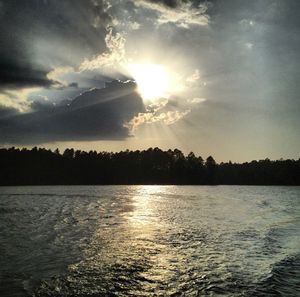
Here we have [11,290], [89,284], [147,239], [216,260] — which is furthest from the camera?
[147,239]

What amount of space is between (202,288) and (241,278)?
8.78 feet

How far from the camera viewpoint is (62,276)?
1722 cm

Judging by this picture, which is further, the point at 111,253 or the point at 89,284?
the point at 111,253

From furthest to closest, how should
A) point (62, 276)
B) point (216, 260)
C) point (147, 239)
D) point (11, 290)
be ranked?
point (147, 239)
point (216, 260)
point (62, 276)
point (11, 290)

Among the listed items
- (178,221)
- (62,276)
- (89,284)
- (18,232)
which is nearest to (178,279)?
(89,284)

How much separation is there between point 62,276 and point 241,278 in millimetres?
8458

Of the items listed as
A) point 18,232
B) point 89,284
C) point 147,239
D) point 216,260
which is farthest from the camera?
point 18,232

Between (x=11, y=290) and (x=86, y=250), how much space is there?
8959 mm

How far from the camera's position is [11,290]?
49.0 feet

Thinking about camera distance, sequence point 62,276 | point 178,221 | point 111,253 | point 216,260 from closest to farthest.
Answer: point 62,276
point 216,260
point 111,253
point 178,221

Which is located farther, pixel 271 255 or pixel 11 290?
pixel 271 255

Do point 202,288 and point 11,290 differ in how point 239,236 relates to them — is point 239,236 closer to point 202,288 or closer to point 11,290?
point 202,288

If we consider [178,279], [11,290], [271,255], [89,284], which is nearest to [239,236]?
[271,255]

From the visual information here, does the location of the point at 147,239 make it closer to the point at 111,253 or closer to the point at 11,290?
the point at 111,253
